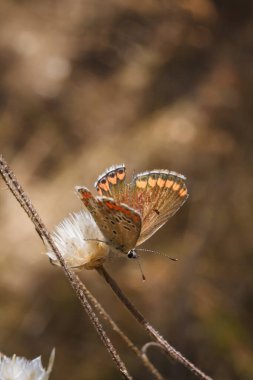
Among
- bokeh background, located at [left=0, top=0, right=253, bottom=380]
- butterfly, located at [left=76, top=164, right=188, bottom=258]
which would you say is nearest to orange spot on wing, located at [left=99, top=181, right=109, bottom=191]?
butterfly, located at [left=76, top=164, right=188, bottom=258]

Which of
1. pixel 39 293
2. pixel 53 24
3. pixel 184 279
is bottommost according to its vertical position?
pixel 184 279


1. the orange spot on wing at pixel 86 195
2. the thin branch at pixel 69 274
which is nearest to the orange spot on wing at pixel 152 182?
the orange spot on wing at pixel 86 195

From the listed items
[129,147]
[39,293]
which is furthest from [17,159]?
[39,293]

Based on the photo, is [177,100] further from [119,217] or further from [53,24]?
[119,217]

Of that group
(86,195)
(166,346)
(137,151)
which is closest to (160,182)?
(86,195)

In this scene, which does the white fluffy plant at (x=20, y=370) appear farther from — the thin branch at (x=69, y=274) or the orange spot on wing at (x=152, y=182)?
the orange spot on wing at (x=152, y=182)

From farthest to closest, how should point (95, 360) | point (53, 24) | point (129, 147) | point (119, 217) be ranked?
point (53, 24) < point (129, 147) < point (95, 360) < point (119, 217)
